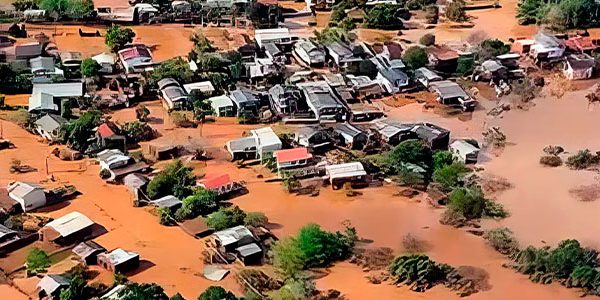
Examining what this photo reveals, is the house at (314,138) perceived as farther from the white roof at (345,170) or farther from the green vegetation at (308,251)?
the green vegetation at (308,251)

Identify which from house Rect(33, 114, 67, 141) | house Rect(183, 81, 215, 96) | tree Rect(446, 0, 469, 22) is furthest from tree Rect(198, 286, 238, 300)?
tree Rect(446, 0, 469, 22)

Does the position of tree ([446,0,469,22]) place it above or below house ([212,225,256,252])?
above

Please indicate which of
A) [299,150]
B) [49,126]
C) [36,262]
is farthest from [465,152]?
[49,126]

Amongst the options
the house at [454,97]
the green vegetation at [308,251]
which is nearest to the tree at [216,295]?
the green vegetation at [308,251]

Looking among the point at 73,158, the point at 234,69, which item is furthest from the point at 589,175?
the point at 73,158

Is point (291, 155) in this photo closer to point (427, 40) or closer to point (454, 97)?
point (454, 97)

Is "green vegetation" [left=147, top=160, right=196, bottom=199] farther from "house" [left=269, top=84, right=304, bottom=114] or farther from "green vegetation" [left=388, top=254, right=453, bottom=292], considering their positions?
"green vegetation" [left=388, top=254, right=453, bottom=292]
